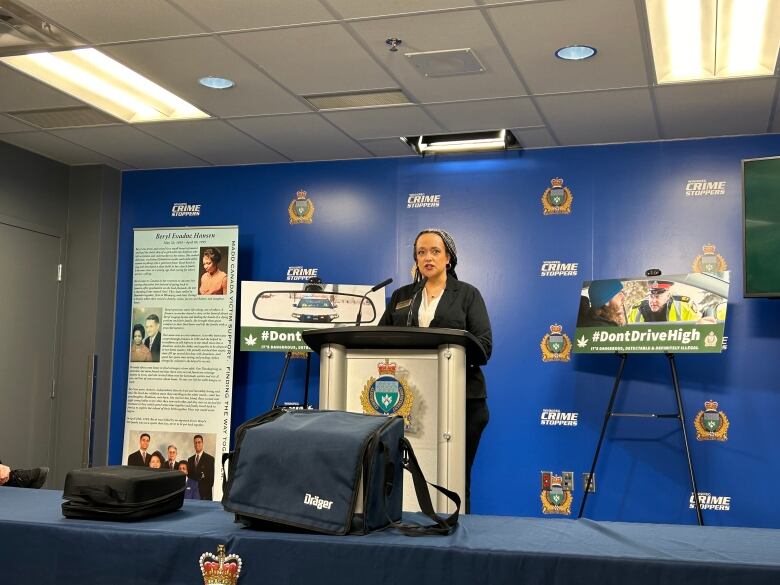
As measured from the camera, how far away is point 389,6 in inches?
156

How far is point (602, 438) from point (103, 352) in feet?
12.5

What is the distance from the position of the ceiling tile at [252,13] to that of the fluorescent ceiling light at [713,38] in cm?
151

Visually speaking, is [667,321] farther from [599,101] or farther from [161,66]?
[161,66]

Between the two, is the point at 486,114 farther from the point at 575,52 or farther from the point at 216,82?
the point at 216,82

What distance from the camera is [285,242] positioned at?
266 inches

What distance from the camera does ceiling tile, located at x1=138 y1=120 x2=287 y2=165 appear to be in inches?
232

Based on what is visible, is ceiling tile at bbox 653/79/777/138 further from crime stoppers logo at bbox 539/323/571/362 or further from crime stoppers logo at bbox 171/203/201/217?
crime stoppers logo at bbox 171/203/201/217

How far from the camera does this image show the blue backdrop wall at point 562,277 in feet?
18.6

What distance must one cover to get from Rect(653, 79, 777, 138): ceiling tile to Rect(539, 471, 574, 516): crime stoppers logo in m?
2.35

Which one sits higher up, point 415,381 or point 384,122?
point 384,122

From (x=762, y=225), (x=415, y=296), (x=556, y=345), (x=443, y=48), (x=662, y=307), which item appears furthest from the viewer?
(x=556, y=345)

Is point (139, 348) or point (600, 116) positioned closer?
point (600, 116)

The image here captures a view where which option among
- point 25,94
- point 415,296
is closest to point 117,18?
point 25,94

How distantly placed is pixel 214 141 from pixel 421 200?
1.51 metres
